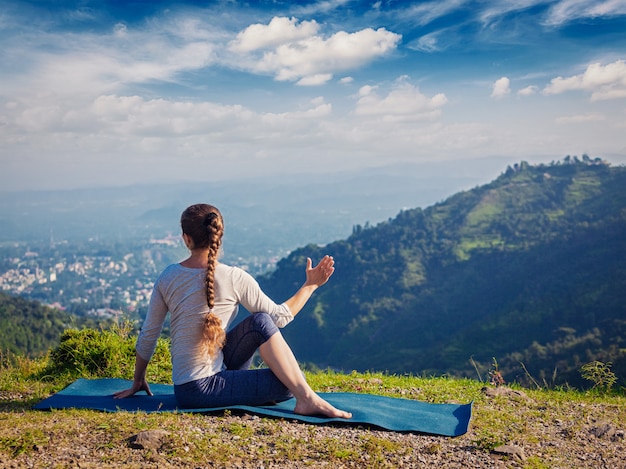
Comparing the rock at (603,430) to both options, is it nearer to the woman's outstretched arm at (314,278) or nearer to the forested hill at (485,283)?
the woman's outstretched arm at (314,278)

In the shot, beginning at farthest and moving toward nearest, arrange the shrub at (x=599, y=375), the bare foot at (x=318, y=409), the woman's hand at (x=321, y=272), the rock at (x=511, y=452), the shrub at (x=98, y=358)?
the shrub at (x=98, y=358)
the shrub at (x=599, y=375)
the woman's hand at (x=321, y=272)
the bare foot at (x=318, y=409)
the rock at (x=511, y=452)

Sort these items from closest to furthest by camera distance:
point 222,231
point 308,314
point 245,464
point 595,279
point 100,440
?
point 245,464 → point 100,440 → point 222,231 → point 595,279 → point 308,314

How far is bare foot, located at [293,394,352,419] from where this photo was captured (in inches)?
195

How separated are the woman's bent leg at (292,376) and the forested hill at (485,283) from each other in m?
45.8

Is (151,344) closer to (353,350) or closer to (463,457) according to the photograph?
(463,457)

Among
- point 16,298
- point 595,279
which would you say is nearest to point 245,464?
point 16,298

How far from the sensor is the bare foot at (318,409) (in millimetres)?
4945

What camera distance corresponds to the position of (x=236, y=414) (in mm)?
5043

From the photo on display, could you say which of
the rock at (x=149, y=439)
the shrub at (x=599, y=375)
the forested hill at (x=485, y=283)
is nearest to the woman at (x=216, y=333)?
the rock at (x=149, y=439)

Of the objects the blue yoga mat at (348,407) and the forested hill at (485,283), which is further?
the forested hill at (485,283)

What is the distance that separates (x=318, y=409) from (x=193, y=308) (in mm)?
1408

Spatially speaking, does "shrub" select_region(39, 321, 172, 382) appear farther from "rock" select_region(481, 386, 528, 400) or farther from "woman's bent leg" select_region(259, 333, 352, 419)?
"rock" select_region(481, 386, 528, 400)

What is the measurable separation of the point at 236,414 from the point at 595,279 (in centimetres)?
9028

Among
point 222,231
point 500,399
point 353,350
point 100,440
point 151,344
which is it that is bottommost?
point 353,350
